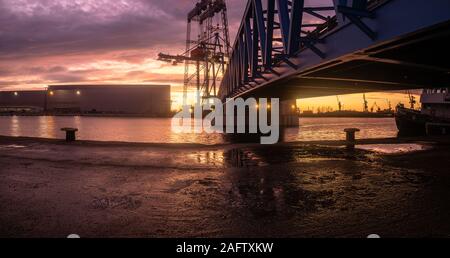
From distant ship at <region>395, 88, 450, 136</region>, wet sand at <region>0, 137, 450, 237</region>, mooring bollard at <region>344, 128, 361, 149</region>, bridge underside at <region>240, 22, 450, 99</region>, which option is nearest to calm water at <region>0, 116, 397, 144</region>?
distant ship at <region>395, 88, 450, 136</region>

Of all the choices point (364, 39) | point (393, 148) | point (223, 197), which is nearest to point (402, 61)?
point (364, 39)

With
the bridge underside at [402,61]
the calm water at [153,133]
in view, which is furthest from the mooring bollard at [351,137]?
the calm water at [153,133]

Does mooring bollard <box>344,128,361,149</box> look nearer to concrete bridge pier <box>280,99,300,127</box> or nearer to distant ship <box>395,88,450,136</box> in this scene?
distant ship <box>395,88,450,136</box>

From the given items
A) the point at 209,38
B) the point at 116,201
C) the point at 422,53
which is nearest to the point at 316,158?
the point at 422,53

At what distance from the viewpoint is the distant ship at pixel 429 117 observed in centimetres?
4836

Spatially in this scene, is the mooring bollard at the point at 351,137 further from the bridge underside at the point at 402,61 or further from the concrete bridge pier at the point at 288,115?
the concrete bridge pier at the point at 288,115

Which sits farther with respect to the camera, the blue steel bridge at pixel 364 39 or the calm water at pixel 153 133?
the calm water at pixel 153 133

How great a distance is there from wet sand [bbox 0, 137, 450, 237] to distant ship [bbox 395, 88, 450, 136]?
35.3 metres

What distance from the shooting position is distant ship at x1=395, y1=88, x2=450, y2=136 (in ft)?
159

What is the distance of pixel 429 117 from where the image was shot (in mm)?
51531

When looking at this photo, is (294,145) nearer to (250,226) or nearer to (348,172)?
(348,172)

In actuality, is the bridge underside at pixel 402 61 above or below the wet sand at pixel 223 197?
above

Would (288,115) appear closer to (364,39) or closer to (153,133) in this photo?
(153,133)

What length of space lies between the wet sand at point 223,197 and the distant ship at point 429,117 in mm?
35303
